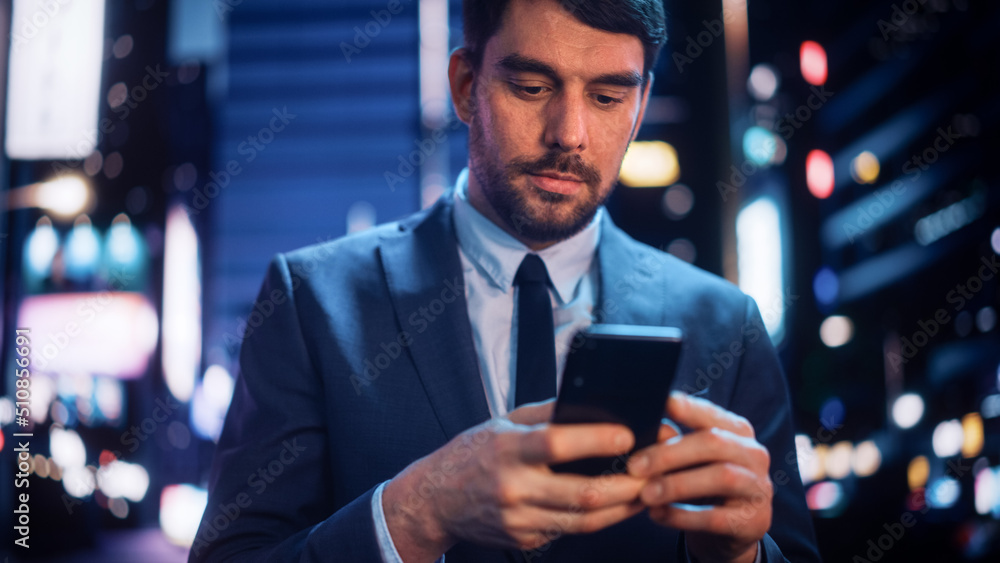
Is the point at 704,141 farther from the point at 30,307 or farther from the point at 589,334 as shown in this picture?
the point at 30,307

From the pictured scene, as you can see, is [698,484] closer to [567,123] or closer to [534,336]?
[534,336]

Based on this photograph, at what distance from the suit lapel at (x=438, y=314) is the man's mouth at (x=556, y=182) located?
10.7 inches

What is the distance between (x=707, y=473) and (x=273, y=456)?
2.67 ft

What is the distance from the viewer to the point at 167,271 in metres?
6.66

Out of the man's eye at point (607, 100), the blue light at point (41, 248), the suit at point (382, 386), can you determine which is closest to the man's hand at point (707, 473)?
the suit at point (382, 386)

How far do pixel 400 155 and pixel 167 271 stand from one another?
5790mm

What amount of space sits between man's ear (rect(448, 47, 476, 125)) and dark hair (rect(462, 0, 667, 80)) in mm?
27

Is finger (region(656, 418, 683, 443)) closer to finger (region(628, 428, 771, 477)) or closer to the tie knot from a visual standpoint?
finger (region(628, 428, 771, 477))

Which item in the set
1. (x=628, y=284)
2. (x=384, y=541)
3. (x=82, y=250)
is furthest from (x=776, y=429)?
(x=82, y=250)

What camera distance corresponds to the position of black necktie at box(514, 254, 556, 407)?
1.35m

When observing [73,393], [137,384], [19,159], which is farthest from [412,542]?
[137,384]

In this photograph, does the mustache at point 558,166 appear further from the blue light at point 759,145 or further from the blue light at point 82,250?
the blue light at point 82,250

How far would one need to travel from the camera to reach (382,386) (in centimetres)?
135

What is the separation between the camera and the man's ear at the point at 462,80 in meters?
1.54
